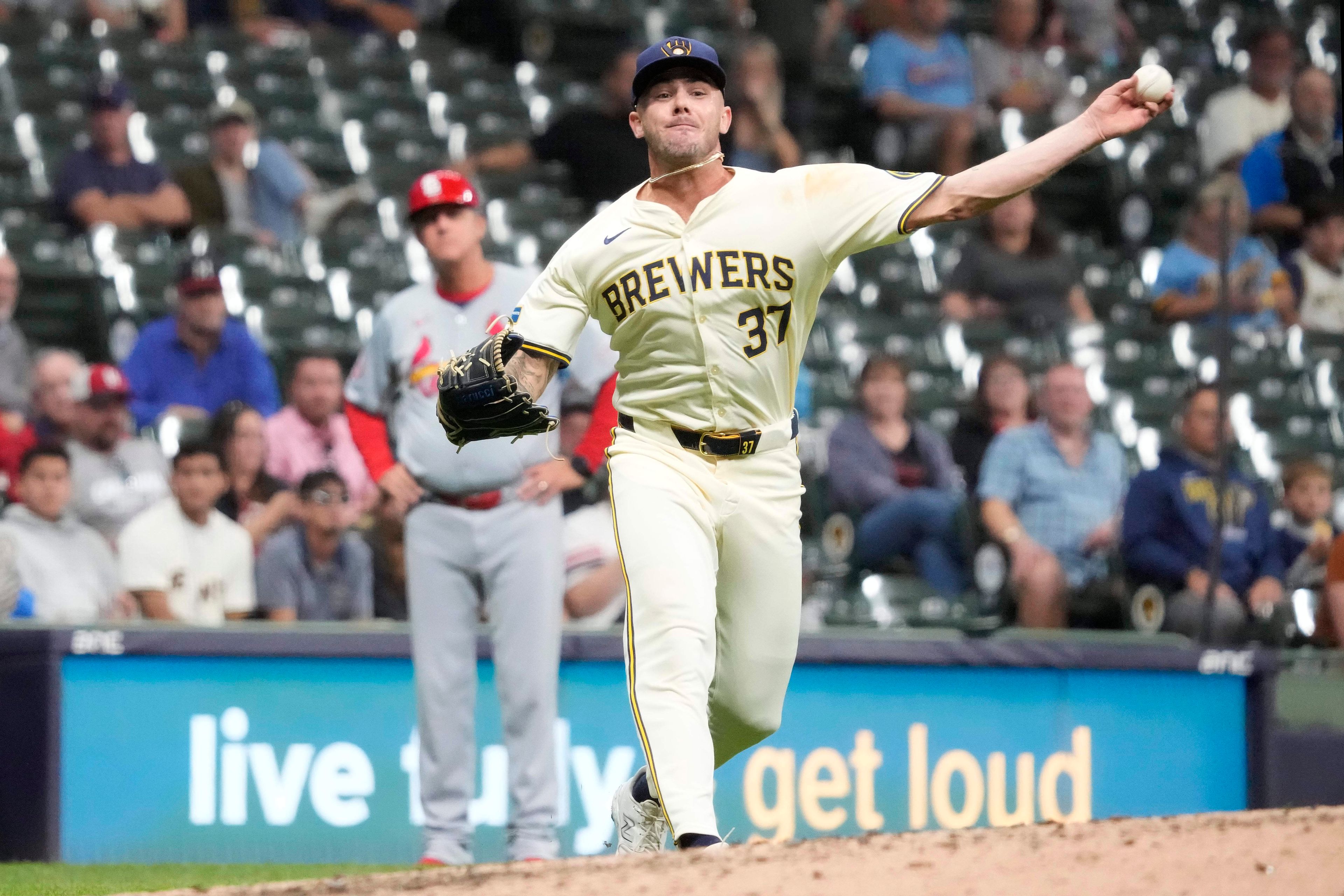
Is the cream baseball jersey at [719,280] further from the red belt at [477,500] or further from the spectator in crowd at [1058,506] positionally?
the spectator in crowd at [1058,506]

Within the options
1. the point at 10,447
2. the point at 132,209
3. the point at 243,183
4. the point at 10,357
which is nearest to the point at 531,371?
the point at 10,447

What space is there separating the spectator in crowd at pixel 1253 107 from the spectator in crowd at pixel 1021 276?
2.28m

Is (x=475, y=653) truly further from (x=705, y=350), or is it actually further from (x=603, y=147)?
(x=603, y=147)

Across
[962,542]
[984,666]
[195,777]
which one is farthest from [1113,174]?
[195,777]

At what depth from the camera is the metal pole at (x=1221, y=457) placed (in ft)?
24.4

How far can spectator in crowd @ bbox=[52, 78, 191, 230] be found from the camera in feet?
33.7

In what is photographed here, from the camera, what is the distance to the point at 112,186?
1035cm

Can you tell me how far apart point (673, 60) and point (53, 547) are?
377 cm

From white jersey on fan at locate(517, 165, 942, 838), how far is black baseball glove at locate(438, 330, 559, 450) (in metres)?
0.12

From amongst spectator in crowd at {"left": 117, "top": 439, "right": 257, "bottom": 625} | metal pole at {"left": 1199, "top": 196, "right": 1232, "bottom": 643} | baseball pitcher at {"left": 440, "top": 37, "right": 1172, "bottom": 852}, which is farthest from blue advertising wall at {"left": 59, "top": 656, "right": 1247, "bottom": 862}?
baseball pitcher at {"left": 440, "top": 37, "right": 1172, "bottom": 852}

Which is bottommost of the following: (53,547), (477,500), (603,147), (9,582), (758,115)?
(9,582)

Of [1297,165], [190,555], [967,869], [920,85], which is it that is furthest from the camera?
[920,85]

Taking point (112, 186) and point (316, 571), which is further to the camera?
point (112, 186)

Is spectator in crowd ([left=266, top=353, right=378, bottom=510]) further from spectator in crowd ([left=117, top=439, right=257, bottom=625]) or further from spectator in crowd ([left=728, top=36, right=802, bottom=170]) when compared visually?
spectator in crowd ([left=728, top=36, right=802, bottom=170])
